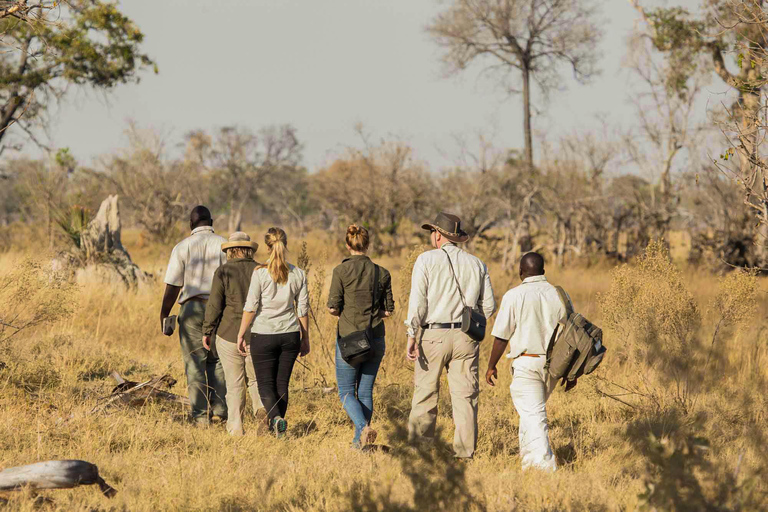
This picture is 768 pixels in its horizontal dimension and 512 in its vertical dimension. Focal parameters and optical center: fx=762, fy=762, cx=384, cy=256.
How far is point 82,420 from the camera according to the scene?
5.90 m

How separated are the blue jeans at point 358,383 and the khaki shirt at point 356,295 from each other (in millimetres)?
175

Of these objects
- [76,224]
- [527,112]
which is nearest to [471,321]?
[76,224]

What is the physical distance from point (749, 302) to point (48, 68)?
15.7m

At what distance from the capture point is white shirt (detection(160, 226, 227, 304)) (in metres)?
6.42

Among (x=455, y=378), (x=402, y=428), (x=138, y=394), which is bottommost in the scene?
(x=402, y=428)

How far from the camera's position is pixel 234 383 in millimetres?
6008

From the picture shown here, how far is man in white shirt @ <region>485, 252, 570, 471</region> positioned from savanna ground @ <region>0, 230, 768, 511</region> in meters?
0.29

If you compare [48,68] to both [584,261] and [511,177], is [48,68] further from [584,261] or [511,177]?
[584,261]

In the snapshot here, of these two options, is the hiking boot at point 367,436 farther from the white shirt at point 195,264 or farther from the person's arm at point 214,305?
the white shirt at point 195,264

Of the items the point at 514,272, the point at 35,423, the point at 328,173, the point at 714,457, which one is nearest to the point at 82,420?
the point at 35,423

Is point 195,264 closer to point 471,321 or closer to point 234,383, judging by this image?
point 234,383

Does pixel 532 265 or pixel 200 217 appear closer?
pixel 532 265

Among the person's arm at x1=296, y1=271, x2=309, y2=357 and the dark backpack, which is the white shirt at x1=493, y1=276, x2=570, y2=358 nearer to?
the dark backpack

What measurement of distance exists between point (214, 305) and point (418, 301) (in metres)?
1.66
